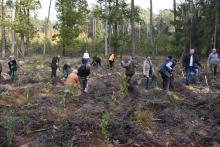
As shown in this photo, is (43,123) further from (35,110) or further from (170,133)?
(170,133)

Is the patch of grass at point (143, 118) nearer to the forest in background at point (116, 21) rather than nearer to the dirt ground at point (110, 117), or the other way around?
the dirt ground at point (110, 117)

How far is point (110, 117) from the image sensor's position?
13.3 metres

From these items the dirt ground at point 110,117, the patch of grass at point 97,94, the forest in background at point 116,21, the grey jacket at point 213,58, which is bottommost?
the dirt ground at point 110,117

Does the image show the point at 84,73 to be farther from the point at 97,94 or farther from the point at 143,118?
the point at 143,118

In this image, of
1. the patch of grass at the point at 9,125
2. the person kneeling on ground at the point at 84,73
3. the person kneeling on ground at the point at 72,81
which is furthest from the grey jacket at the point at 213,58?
the patch of grass at the point at 9,125

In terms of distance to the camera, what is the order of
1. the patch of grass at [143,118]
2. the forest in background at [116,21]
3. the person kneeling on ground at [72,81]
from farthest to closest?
the forest in background at [116,21] < the person kneeling on ground at [72,81] < the patch of grass at [143,118]

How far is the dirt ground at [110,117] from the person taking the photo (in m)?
10.9

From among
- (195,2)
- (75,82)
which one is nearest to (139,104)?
(75,82)

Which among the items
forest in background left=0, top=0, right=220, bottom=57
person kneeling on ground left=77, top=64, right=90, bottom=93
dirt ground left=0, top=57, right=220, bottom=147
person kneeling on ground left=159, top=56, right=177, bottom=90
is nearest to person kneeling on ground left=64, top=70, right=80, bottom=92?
dirt ground left=0, top=57, right=220, bottom=147

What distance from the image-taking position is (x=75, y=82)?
16734 mm

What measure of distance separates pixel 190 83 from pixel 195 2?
29707mm

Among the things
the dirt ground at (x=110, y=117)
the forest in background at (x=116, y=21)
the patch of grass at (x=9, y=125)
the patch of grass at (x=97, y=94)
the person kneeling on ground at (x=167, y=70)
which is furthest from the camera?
the forest in background at (x=116, y=21)

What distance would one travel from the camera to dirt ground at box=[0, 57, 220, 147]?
10.9m

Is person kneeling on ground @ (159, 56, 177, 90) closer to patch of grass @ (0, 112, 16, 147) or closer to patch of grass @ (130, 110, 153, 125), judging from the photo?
patch of grass @ (130, 110, 153, 125)
